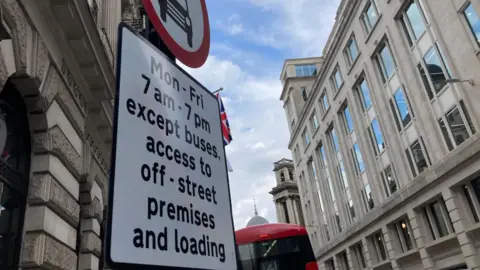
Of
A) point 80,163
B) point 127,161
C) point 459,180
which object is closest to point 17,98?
point 80,163

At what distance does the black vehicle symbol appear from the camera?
8.46 feet

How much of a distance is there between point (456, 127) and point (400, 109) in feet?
16.4

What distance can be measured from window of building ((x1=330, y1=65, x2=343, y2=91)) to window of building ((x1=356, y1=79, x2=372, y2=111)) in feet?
8.59

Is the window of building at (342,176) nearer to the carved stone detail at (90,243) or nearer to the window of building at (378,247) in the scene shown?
the window of building at (378,247)

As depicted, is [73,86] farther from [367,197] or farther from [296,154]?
[296,154]

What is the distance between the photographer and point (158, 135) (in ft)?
6.93

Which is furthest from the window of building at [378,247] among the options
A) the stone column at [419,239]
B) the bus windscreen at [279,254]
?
the bus windscreen at [279,254]

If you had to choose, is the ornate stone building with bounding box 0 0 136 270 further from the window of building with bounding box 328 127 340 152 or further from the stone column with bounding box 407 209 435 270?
the window of building with bounding box 328 127 340 152

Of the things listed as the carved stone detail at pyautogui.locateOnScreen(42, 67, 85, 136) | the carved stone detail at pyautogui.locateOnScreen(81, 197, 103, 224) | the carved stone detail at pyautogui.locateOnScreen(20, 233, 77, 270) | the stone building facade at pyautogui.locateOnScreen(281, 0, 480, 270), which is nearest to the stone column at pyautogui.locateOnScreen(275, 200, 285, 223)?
the stone building facade at pyautogui.locateOnScreen(281, 0, 480, 270)

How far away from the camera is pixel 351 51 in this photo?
28.4 metres

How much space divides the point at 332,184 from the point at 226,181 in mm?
32684

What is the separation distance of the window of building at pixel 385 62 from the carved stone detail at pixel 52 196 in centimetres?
2044

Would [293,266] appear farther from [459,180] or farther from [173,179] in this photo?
[173,179]

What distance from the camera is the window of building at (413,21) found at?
1970 centimetres
